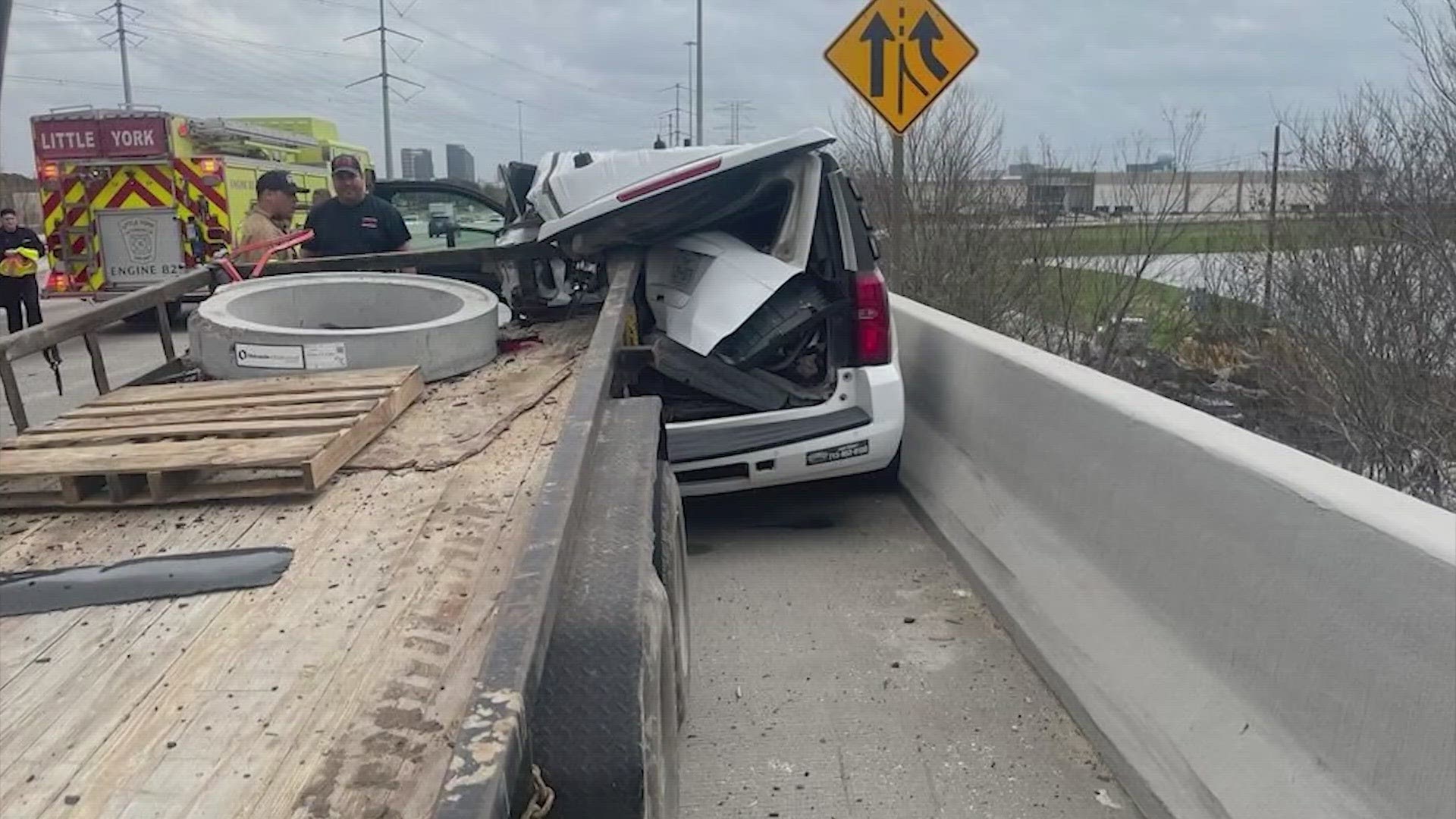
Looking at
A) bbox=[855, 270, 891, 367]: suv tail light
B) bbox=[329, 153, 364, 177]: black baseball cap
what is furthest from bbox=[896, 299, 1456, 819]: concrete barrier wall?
bbox=[329, 153, 364, 177]: black baseball cap

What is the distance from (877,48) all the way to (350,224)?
167 inches

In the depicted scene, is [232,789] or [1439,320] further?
[1439,320]

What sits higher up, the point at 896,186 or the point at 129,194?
the point at 129,194

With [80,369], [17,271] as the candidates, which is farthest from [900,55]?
[17,271]

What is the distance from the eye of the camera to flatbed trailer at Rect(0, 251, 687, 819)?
5.86 feet

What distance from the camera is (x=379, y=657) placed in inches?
86.1

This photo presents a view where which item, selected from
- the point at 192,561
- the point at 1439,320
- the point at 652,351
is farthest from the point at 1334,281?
the point at 192,561

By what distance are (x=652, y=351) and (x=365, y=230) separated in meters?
3.40

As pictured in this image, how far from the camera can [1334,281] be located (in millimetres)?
7598

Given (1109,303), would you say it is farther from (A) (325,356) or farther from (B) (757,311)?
(A) (325,356)

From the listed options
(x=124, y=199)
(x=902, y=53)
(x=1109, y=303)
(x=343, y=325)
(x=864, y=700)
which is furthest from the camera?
(x=124, y=199)

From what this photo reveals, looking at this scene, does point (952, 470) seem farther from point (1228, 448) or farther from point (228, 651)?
point (228, 651)

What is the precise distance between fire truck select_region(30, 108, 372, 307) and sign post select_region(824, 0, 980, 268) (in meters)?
11.6

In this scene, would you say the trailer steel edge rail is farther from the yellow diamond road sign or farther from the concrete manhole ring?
the yellow diamond road sign
